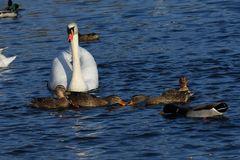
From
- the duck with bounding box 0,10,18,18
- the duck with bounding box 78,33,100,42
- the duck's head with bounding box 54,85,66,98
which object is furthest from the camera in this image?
the duck with bounding box 0,10,18,18

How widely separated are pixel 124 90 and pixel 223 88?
84.9 inches

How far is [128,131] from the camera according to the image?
17.0m

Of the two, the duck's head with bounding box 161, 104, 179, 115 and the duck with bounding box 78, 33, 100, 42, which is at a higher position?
the duck's head with bounding box 161, 104, 179, 115

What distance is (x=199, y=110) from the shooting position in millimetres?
17422

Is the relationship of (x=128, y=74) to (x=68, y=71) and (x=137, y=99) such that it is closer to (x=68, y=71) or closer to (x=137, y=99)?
(x=68, y=71)

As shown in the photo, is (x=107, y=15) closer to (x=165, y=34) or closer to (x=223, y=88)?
(x=165, y=34)

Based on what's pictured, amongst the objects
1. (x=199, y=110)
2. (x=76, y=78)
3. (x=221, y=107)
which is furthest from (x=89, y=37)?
(x=221, y=107)

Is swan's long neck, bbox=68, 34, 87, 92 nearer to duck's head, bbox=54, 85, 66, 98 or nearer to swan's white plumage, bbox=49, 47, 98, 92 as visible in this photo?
swan's white plumage, bbox=49, 47, 98, 92

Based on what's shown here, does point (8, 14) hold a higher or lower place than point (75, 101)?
lower

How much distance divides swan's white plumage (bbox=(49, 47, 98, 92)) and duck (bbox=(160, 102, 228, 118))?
371 centimetres

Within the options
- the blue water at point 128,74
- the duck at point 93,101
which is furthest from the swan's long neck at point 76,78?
the duck at point 93,101

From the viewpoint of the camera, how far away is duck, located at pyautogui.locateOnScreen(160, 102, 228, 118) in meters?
17.3

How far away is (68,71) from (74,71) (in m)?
0.77

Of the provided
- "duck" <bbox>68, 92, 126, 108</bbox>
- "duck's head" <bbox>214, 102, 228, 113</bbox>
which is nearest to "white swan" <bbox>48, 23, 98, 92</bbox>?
"duck" <bbox>68, 92, 126, 108</bbox>
